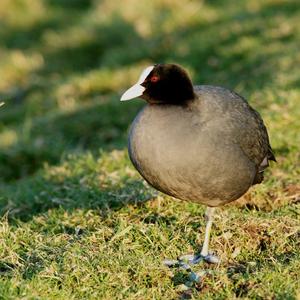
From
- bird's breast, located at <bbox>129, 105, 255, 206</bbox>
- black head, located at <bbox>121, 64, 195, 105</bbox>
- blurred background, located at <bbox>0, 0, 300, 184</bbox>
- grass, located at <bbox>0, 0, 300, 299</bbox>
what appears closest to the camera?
grass, located at <bbox>0, 0, 300, 299</bbox>

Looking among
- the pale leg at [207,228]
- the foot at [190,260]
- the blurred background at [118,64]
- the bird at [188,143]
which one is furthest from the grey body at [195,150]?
the blurred background at [118,64]

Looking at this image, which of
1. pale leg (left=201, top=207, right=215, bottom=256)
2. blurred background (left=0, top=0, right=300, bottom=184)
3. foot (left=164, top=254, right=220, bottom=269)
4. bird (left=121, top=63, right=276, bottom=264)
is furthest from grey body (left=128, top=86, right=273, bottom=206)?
blurred background (left=0, top=0, right=300, bottom=184)

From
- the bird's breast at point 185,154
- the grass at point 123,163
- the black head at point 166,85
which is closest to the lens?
the grass at point 123,163

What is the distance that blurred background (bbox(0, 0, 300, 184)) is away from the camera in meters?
7.79

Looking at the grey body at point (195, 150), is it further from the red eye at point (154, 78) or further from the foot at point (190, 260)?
the foot at point (190, 260)

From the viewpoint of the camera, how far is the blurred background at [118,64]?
779 cm

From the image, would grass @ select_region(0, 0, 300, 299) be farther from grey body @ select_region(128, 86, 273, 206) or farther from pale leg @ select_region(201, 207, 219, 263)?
grey body @ select_region(128, 86, 273, 206)

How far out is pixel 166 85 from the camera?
4293 mm

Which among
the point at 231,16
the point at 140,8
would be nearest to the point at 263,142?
the point at 231,16

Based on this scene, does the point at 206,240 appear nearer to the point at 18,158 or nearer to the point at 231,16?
the point at 18,158

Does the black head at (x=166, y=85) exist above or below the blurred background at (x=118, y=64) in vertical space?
above

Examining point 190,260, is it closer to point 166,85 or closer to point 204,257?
point 204,257

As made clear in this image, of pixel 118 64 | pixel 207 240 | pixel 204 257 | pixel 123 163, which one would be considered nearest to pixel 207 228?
pixel 207 240

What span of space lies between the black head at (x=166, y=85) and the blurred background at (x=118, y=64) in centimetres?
174
